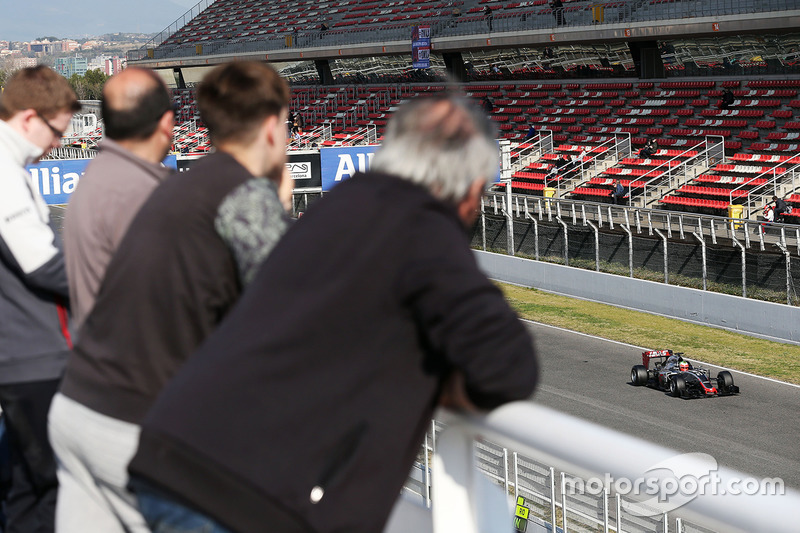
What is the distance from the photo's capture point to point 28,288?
8.84ft

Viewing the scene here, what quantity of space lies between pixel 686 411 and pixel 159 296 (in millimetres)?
15591

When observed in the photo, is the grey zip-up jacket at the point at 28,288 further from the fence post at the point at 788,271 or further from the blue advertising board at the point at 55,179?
the fence post at the point at 788,271

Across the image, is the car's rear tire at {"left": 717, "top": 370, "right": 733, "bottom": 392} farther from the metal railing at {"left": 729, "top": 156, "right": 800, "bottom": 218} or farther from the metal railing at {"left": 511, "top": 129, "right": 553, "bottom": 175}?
the metal railing at {"left": 511, "top": 129, "right": 553, "bottom": 175}

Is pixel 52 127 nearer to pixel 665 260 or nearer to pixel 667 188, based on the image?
pixel 665 260

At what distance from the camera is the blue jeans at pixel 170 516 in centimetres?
163

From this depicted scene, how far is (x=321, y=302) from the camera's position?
5.06 ft

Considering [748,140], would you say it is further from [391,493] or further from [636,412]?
[391,493]

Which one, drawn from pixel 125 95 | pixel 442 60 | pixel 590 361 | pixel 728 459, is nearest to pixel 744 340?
pixel 590 361

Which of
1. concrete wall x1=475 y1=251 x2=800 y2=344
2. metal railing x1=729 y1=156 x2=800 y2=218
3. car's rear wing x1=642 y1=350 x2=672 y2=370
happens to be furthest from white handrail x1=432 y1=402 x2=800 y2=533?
metal railing x1=729 y1=156 x2=800 y2=218

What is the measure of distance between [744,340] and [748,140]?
9804 mm

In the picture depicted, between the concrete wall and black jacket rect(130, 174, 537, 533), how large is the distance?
54.1ft

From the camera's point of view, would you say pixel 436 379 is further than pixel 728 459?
No

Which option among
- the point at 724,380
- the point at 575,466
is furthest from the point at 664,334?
the point at 575,466

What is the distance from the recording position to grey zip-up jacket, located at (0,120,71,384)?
8.46 ft
